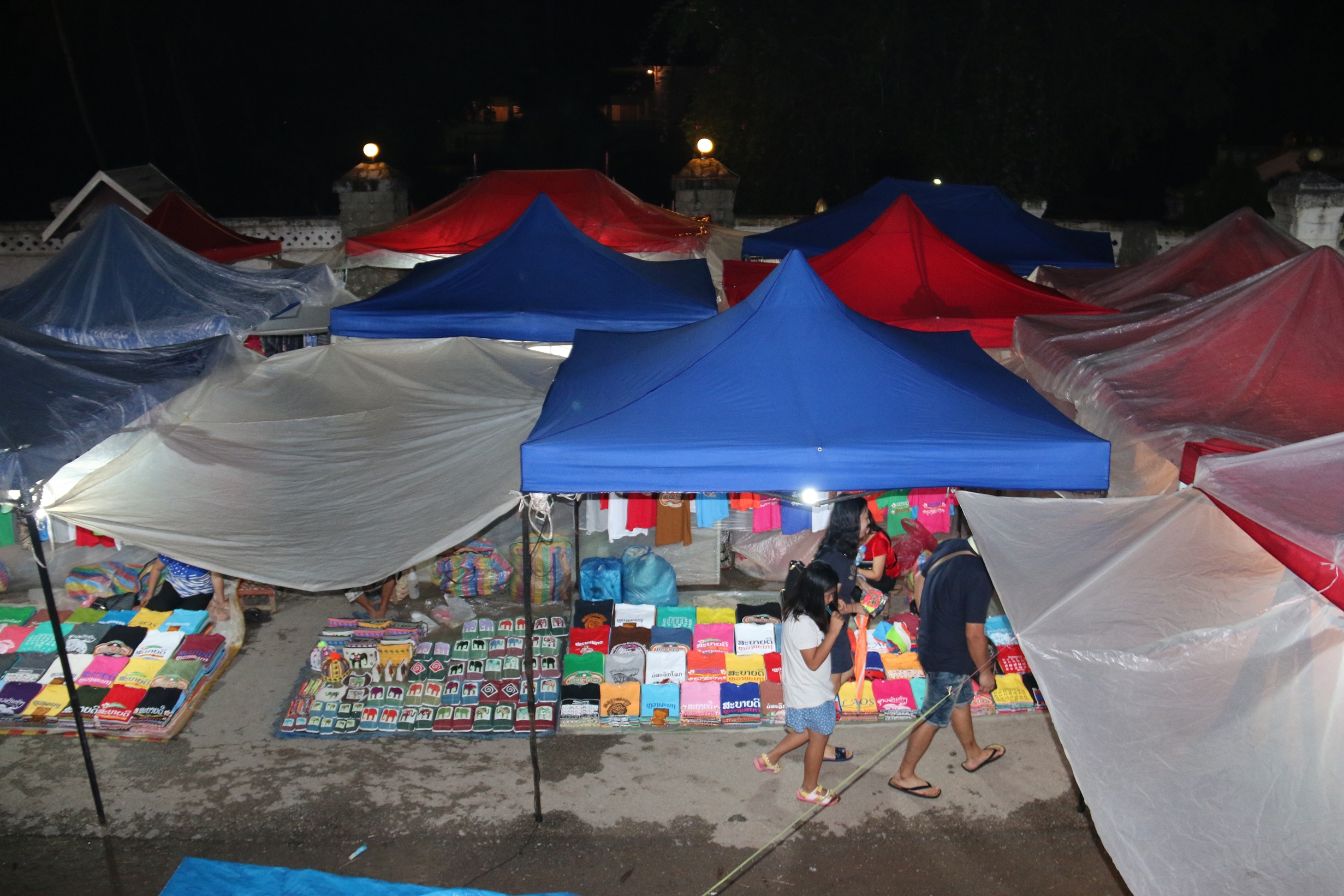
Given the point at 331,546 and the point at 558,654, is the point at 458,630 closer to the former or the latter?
the point at 558,654

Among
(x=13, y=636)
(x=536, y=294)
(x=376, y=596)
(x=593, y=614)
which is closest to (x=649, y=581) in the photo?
(x=593, y=614)

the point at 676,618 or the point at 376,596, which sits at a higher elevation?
the point at 676,618

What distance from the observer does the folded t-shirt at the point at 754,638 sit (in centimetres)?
607

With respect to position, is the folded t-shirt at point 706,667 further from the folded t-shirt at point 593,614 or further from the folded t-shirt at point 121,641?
the folded t-shirt at point 121,641

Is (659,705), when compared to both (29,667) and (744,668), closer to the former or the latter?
(744,668)

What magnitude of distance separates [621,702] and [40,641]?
3732 mm

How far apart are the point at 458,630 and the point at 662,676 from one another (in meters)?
1.73

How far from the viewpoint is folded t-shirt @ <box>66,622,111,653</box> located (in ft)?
19.7

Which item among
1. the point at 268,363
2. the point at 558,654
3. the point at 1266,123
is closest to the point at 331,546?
the point at 558,654

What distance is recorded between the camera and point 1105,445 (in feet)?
14.4

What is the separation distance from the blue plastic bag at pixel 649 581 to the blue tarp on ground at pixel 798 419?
6.06ft

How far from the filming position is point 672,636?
6137 mm

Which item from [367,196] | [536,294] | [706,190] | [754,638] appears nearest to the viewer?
[754,638]

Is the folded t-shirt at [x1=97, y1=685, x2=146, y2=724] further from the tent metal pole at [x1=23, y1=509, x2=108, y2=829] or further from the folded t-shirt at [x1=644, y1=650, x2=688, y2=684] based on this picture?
the folded t-shirt at [x1=644, y1=650, x2=688, y2=684]
